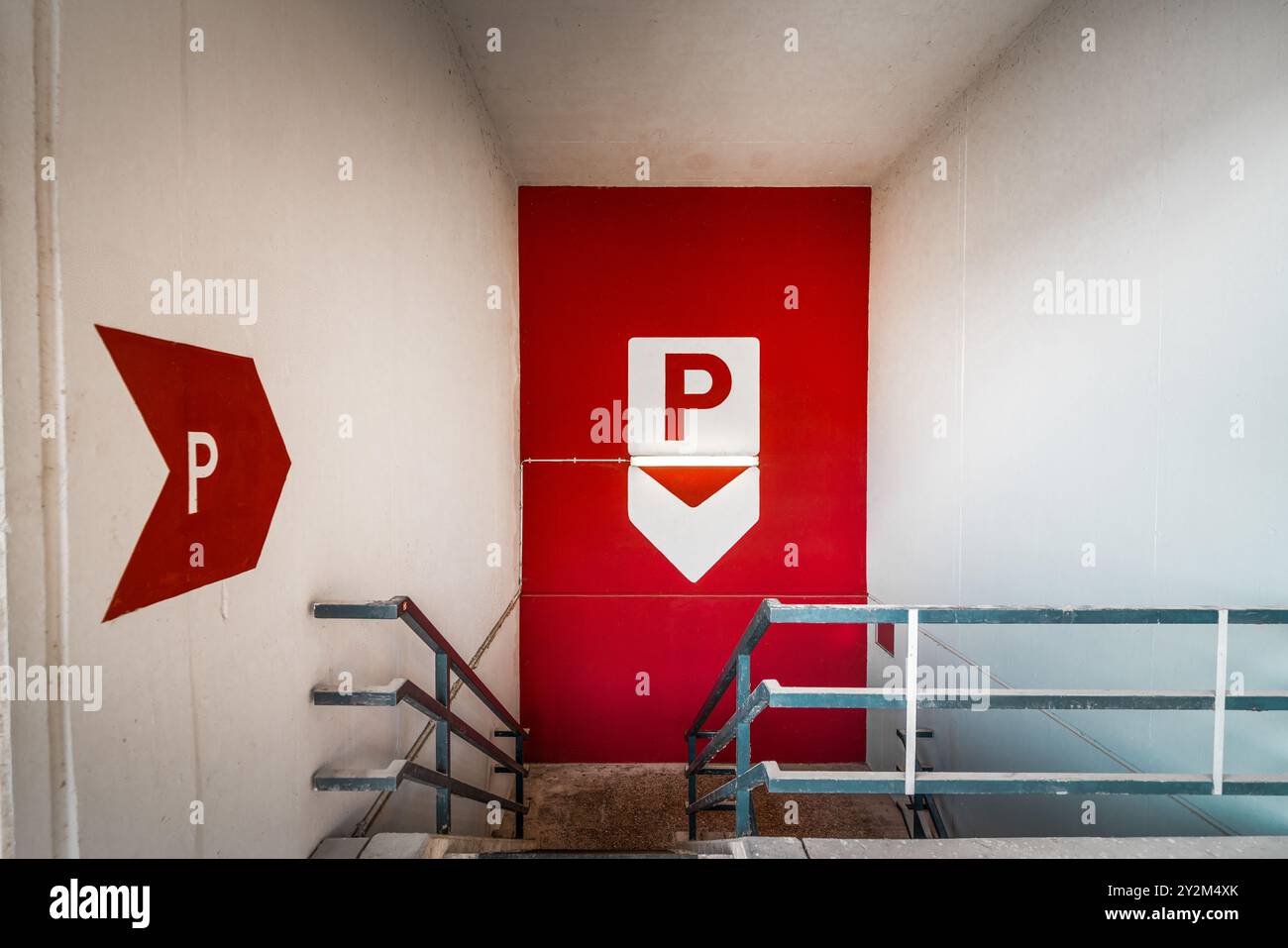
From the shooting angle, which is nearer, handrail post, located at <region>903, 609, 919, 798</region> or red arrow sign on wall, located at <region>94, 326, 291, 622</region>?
red arrow sign on wall, located at <region>94, 326, 291, 622</region>

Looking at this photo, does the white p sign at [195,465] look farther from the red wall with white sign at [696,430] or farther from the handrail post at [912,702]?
the red wall with white sign at [696,430]

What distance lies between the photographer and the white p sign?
132 cm

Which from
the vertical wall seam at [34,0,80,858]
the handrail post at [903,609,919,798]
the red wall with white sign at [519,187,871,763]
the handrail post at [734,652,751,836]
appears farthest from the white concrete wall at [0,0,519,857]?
the red wall with white sign at [519,187,871,763]

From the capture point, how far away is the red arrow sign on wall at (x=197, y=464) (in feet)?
3.91

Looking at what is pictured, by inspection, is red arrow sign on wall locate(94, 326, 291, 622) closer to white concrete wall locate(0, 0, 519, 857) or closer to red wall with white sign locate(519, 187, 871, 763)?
white concrete wall locate(0, 0, 519, 857)

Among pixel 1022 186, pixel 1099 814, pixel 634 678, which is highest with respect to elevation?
pixel 1022 186

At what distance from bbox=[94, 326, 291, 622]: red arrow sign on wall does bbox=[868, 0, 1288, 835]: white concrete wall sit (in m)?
3.11

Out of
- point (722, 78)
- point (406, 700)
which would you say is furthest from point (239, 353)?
point (722, 78)

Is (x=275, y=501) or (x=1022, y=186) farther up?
(x=1022, y=186)

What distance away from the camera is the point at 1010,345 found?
10.3 ft

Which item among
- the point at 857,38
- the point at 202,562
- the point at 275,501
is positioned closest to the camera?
the point at 202,562

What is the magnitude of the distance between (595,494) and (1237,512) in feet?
13.2
